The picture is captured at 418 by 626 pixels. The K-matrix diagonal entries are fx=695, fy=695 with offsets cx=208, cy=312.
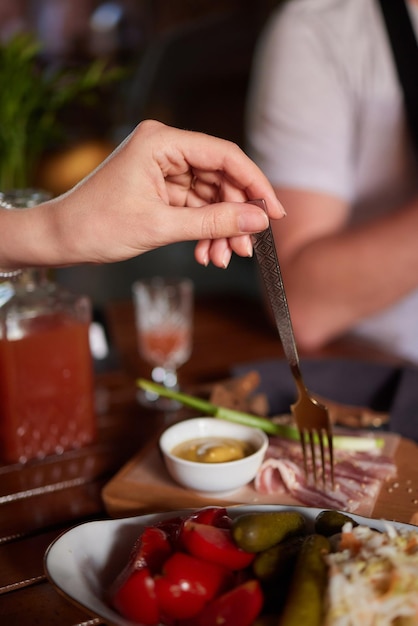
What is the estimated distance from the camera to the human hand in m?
0.79

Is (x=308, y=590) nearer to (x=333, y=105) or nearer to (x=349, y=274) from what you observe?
(x=349, y=274)

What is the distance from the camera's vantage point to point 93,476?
1.02 m

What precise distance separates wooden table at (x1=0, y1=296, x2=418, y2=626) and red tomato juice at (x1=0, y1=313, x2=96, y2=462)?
3cm

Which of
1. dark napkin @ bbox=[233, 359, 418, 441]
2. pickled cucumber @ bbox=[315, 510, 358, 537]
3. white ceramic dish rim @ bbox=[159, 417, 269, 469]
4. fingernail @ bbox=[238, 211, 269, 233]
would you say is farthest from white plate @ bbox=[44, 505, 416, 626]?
dark napkin @ bbox=[233, 359, 418, 441]

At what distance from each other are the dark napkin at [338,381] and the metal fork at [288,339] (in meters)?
0.30

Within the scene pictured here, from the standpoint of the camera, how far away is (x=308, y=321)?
1638mm

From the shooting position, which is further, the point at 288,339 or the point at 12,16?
the point at 12,16

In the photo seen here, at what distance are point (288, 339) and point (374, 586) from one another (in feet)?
1.19

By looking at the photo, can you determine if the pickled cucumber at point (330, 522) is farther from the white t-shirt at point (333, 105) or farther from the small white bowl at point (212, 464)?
the white t-shirt at point (333, 105)

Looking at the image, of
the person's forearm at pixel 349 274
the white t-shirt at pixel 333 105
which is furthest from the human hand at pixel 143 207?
the white t-shirt at pixel 333 105

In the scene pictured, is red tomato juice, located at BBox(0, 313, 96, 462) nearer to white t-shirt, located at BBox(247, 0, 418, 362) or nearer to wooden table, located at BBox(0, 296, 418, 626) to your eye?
wooden table, located at BBox(0, 296, 418, 626)

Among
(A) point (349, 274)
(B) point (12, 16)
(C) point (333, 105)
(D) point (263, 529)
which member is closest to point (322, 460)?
(D) point (263, 529)

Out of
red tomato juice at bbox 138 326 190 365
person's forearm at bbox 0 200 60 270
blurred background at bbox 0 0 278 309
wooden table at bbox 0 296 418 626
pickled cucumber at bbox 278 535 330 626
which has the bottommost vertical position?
wooden table at bbox 0 296 418 626

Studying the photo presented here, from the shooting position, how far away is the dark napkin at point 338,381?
1.26 meters
